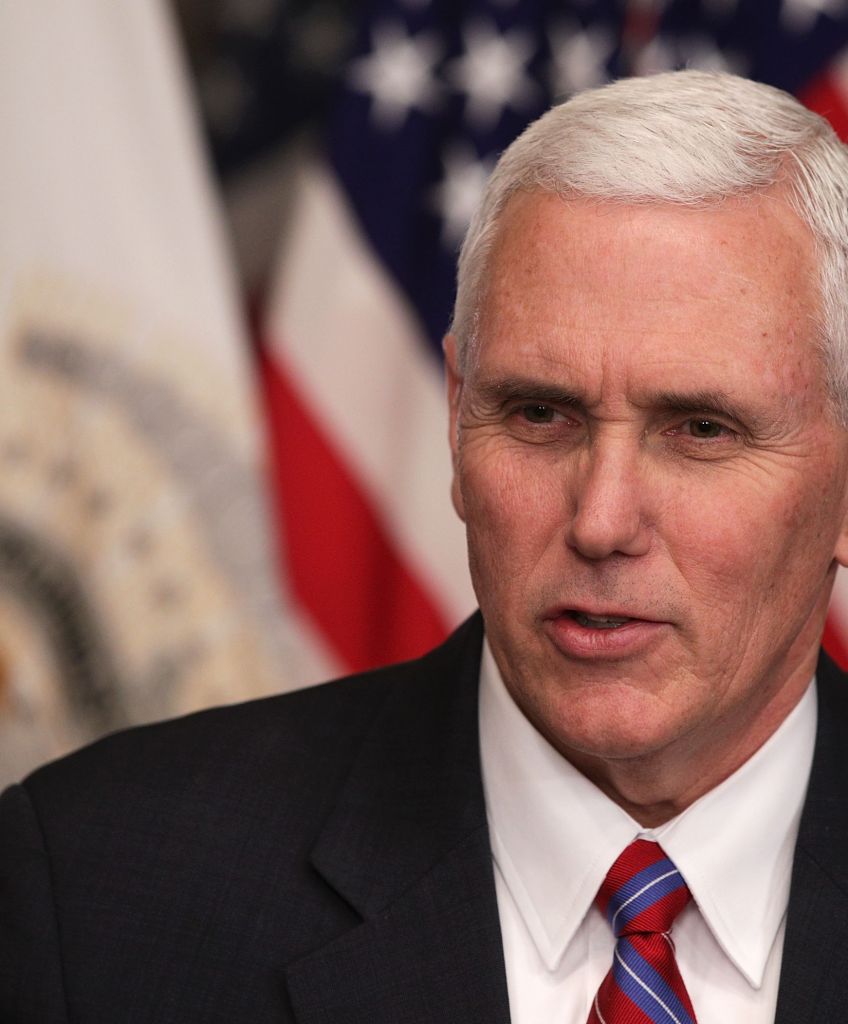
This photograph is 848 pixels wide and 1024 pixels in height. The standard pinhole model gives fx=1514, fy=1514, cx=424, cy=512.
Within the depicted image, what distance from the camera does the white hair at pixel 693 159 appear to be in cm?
177

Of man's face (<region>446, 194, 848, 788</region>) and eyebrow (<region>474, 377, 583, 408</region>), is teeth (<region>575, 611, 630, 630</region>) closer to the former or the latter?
man's face (<region>446, 194, 848, 788</region>)

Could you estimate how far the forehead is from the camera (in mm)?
1707

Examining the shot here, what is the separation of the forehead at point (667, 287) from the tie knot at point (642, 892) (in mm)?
620

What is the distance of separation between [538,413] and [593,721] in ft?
1.22

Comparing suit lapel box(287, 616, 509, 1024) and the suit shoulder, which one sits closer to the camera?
suit lapel box(287, 616, 509, 1024)

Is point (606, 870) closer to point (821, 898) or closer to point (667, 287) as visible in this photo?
point (821, 898)

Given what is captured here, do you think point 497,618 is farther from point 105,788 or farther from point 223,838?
point 105,788

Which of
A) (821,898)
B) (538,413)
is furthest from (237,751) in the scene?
(821,898)

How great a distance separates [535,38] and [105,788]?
92.2 inches

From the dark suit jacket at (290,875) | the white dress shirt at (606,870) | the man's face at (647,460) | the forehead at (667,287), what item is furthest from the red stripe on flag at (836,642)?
the forehead at (667,287)

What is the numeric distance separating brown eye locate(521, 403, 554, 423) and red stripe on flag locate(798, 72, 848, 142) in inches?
79.6

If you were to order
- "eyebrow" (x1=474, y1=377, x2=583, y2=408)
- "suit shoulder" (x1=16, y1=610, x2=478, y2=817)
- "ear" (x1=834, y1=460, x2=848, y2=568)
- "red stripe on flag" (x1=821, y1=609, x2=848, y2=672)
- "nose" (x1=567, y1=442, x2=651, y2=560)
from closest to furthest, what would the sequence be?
"nose" (x1=567, y1=442, x2=651, y2=560), "eyebrow" (x1=474, y1=377, x2=583, y2=408), "ear" (x1=834, y1=460, x2=848, y2=568), "suit shoulder" (x1=16, y1=610, x2=478, y2=817), "red stripe on flag" (x1=821, y1=609, x2=848, y2=672)

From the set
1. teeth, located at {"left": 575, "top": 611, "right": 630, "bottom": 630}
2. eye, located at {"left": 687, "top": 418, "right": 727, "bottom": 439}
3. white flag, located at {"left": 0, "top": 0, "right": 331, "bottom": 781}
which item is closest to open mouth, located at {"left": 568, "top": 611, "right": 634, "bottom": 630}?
teeth, located at {"left": 575, "top": 611, "right": 630, "bottom": 630}

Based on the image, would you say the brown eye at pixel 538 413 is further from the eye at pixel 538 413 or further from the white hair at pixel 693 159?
the white hair at pixel 693 159
